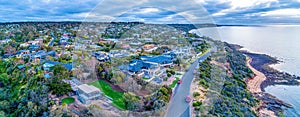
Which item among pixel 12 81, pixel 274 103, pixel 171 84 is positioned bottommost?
pixel 274 103

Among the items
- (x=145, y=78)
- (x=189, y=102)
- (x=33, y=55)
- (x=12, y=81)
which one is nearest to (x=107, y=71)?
(x=145, y=78)

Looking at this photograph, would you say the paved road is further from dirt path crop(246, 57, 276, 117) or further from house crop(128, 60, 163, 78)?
dirt path crop(246, 57, 276, 117)

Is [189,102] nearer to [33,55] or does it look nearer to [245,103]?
[245,103]

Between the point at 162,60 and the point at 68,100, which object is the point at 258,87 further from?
the point at 68,100

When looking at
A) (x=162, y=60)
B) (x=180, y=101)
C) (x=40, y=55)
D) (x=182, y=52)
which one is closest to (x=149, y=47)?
(x=182, y=52)

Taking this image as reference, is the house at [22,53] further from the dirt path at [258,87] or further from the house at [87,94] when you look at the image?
the dirt path at [258,87]

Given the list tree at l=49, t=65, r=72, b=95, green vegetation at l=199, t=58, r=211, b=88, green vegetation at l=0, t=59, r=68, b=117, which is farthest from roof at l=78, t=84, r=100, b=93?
green vegetation at l=199, t=58, r=211, b=88
